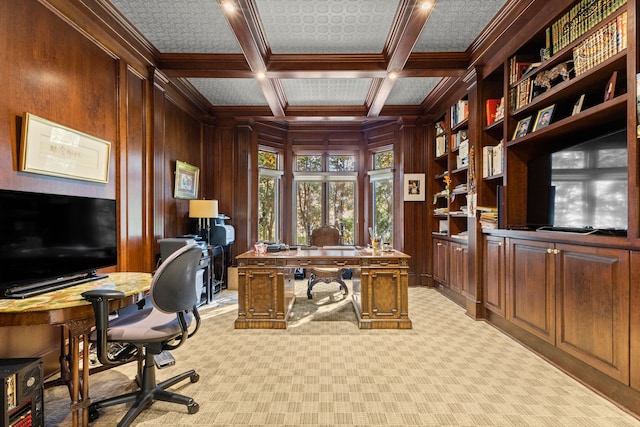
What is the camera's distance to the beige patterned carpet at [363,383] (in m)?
1.84

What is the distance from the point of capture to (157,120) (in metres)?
3.74

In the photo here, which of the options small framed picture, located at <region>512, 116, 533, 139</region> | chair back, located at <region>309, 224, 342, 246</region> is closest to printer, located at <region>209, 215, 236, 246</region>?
chair back, located at <region>309, 224, 342, 246</region>

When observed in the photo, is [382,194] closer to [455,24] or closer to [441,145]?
[441,145]

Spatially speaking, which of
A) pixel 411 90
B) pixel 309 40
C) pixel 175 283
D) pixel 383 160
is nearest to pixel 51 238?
Answer: pixel 175 283

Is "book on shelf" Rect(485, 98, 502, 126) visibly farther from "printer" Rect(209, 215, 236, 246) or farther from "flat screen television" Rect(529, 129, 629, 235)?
"printer" Rect(209, 215, 236, 246)

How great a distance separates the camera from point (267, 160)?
6.20m

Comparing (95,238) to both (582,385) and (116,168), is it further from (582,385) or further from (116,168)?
(582,385)

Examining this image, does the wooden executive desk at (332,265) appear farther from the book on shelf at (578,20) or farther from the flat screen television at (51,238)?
the book on shelf at (578,20)

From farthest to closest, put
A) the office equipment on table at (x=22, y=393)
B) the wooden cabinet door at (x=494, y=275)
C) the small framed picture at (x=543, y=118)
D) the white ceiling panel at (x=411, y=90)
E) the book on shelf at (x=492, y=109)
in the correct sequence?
the white ceiling panel at (x=411, y=90) < the book on shelf at (x=492, y=109) < the wooden cabinet door at (x=494, y=275) < the small framed picture at (x=543, y=118) < the office equipment on table at (x=22, y=393)

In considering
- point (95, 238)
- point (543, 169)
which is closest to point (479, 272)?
point (543, 169)

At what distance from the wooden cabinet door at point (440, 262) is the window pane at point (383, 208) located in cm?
100

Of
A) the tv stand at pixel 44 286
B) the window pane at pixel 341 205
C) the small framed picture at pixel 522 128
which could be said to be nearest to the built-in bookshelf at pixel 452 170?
the small framed picture at pixel 522 128

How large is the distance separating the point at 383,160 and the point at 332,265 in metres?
3.46

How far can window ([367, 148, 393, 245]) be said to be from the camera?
596cm
